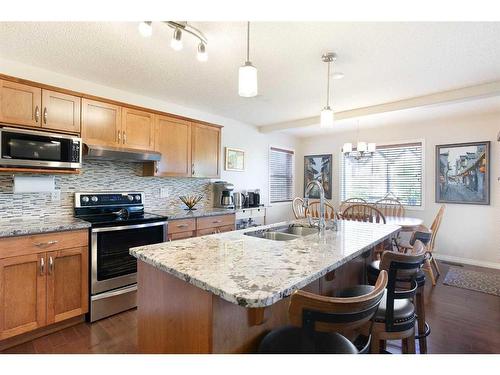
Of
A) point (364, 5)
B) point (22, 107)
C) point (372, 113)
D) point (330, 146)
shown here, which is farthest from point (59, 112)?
point (330, 146)

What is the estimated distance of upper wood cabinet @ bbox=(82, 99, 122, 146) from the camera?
258cm

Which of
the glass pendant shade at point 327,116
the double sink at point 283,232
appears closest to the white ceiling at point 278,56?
the glass pendant shade at point 327,116

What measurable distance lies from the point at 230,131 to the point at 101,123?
2.20 m

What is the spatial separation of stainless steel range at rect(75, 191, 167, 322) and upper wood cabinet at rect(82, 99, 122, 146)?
2.03ft

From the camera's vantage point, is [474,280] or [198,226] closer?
[198,226]

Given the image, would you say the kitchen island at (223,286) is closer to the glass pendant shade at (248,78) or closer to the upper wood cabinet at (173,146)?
the glass pendant shade at (248,78)

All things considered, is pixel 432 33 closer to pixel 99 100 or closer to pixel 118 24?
pixel 118 24

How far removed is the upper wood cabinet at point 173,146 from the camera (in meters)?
3.17

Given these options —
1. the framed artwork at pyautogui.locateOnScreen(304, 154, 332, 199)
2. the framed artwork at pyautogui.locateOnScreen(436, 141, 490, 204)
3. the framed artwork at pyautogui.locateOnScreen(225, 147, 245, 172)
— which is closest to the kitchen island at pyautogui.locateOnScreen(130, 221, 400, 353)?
the framed artwork at pyautogui.locateOnScreen(225, 147, 245, 172)

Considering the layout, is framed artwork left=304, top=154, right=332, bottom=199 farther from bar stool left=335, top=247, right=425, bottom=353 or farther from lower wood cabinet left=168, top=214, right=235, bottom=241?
bar stool left=335, top=247, right=425, bottom=353

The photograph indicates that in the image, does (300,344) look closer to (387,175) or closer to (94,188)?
(94,188)

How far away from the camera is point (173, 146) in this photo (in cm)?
331

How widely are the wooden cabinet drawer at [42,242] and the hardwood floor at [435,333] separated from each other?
73cm

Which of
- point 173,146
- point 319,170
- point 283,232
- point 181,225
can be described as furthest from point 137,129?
point 319,170
